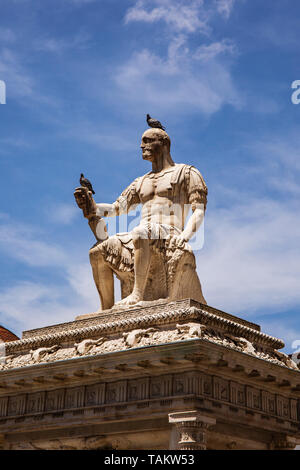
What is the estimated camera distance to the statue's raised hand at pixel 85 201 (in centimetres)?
2072

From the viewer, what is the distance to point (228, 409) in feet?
55.5

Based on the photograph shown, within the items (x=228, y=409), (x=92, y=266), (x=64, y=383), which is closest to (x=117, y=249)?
(x=92, y=266)

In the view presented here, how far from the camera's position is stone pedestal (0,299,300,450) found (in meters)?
16.4

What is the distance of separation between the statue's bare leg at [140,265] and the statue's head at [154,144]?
264 cm

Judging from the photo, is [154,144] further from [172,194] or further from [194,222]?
[194,222]

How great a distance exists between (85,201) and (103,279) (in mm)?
2134

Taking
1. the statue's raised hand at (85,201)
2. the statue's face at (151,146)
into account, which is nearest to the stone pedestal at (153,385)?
the statue's raised hand at (85,201)

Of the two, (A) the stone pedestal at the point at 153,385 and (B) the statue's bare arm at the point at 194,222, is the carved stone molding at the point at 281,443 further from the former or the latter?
(B) the statue's bare arm at the point at 194,222

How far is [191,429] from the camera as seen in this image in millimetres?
15852

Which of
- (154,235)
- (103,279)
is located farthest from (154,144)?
(103,279)

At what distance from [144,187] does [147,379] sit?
559 cm

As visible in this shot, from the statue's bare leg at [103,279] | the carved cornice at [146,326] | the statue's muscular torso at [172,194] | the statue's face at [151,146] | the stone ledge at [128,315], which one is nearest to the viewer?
the carved cornice at [146,326]

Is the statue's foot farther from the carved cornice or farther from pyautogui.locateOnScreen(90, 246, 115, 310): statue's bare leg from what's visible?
pyautogui.locateOnScreen(90, 246, 115, 310): statue's bare leg
